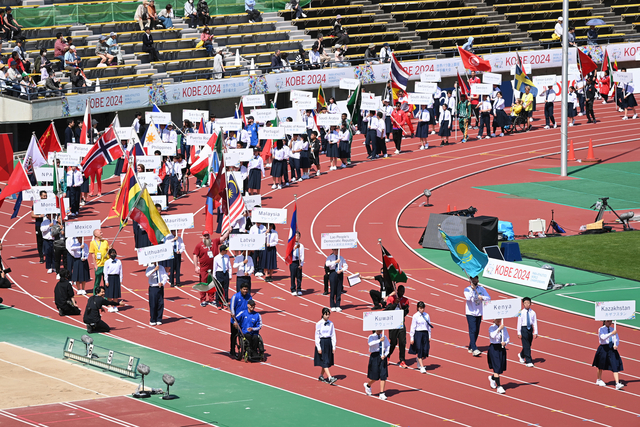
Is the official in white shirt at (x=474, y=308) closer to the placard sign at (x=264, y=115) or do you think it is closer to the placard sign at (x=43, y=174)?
the placard sign at (x=43, y=174)

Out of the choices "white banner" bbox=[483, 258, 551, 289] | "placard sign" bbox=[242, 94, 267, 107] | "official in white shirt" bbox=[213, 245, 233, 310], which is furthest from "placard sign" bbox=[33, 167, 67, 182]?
"white banner" bbox=[483, 258, 551, 289]

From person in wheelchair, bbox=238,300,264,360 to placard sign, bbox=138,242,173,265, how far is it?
2787 millimetres

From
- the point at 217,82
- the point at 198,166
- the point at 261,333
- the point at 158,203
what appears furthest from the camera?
the point at 217,82

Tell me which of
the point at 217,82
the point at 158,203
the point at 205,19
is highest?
the point at 205,19

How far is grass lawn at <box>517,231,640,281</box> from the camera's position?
80.0ft

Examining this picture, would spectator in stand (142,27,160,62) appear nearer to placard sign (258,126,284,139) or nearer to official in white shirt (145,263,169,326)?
placard sign (258,126,284,139)

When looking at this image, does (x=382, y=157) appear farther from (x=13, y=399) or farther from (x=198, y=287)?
(x=13, y=399)

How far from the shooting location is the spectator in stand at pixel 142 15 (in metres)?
41.2

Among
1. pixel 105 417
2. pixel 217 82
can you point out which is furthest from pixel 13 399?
pixel 217 82

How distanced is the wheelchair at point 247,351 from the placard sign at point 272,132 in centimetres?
1310

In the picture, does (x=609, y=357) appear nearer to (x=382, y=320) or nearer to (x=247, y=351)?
(x=382, y=320)

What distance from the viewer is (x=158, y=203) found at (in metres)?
24.7

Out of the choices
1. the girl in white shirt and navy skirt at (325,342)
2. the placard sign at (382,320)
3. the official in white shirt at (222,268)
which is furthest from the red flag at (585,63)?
the girl in white shirt and navy skirt at (325,342)

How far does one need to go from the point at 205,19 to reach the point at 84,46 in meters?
6.51
